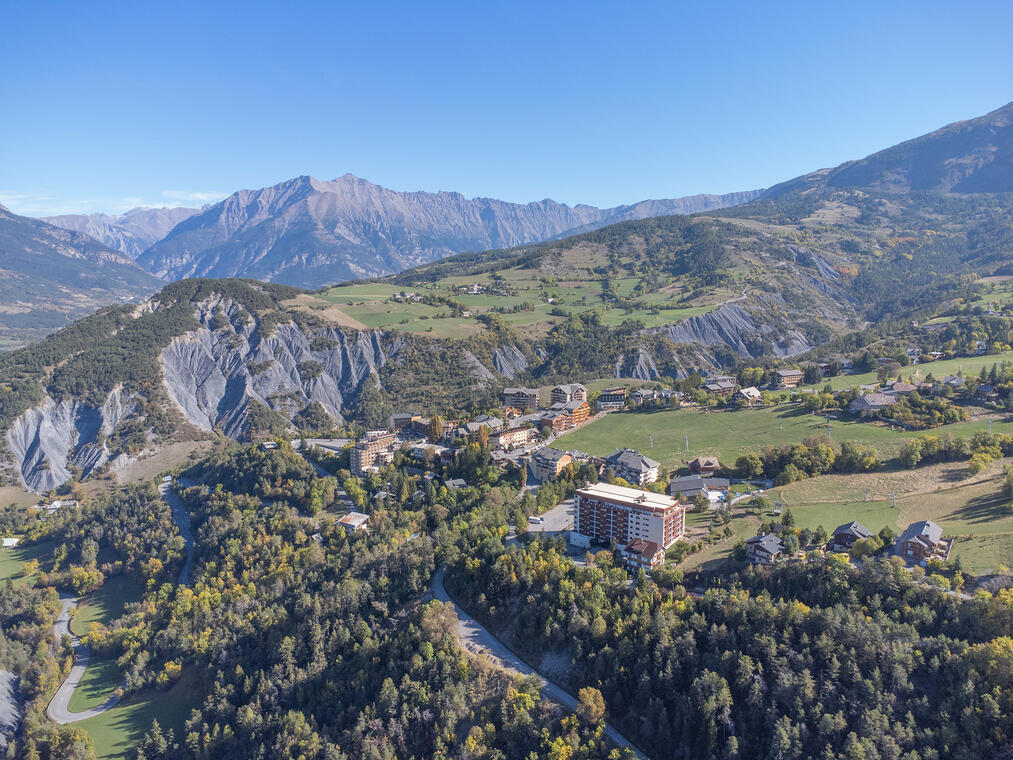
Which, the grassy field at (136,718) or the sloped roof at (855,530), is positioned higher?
the sloped roof at (855,530)

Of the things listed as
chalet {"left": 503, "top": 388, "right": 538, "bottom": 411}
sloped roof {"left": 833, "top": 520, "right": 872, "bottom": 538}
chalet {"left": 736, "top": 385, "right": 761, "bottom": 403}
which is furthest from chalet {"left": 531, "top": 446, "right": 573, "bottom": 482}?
chalet {"left": 736, "top": 385, "right": 761, "bottom": 403}

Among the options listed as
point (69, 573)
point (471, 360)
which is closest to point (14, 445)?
point (69, 573)

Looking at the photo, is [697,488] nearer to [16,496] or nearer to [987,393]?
[987,393]

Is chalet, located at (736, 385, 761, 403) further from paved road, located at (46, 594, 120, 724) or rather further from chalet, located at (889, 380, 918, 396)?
paved road, located at (46, 594, 120, 724)

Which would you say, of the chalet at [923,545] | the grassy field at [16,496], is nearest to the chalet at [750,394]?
the chalet at [923,545]

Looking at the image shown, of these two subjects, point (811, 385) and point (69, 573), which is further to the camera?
point (811, 385)

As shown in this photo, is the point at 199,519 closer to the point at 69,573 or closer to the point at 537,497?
the point at 69,573

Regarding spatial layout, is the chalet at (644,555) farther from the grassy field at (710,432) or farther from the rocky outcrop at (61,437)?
the rocky outcrop at (61,437)
